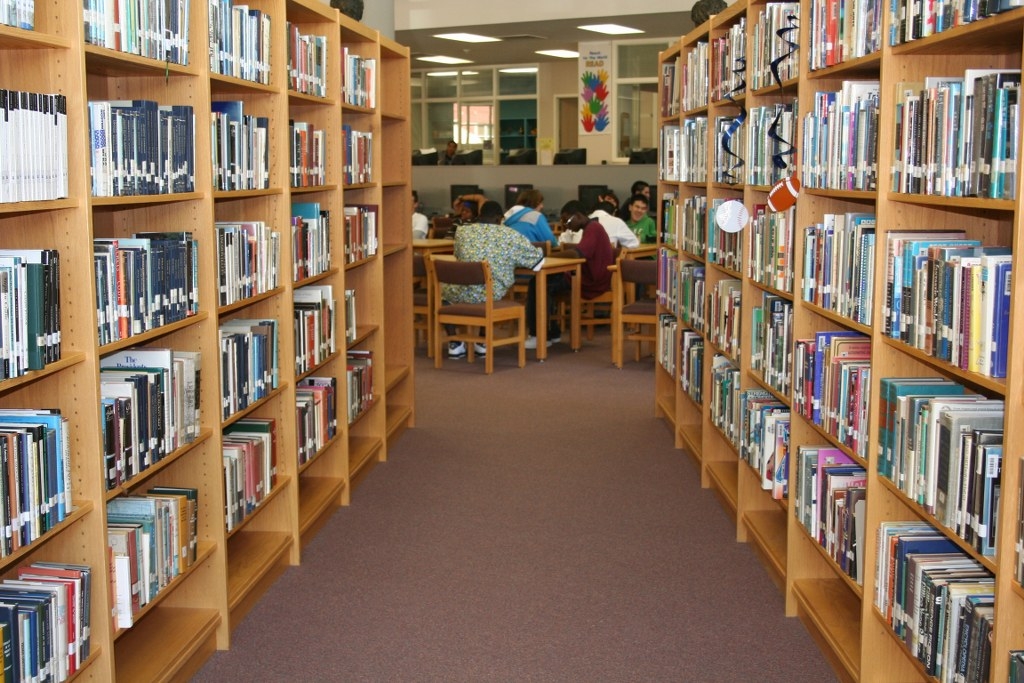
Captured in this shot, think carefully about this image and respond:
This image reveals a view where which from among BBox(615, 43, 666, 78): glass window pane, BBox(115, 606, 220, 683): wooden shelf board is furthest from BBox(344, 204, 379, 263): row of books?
BBox(615, 43, 666, 78): glass window pane

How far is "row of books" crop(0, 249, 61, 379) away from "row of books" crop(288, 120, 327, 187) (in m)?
1.84

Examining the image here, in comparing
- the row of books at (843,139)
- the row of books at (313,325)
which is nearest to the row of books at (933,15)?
the row of books at (843,139)

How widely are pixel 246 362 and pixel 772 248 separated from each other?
1.94m

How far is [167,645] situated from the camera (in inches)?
134

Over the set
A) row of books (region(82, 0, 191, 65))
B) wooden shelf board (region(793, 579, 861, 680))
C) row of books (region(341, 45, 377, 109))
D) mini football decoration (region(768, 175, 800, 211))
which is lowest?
wooden shelf board (region(793, 579, 861, 680))

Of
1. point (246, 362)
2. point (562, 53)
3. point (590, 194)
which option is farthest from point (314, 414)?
point (562, 53)

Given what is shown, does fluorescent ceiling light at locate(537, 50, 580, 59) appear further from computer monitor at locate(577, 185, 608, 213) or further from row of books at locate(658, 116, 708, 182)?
row of books at locate(658, 116, 708, 182)

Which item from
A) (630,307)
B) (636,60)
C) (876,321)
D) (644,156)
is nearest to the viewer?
(876,321)

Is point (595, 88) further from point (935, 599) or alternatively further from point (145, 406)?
point (935, 599)

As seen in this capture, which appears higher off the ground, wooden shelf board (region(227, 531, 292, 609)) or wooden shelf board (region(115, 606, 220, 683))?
wooden shelf board (region(227, 531, 292, 609))

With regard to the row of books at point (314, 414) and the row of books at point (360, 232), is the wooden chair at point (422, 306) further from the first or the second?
the row of books at point (314, 414)

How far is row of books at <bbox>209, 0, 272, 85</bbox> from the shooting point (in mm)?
3645

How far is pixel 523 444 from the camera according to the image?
637 cm

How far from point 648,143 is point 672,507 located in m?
14.5
